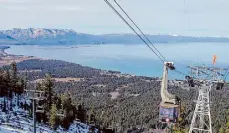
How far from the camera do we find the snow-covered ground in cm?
5372

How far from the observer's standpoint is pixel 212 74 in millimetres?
22469

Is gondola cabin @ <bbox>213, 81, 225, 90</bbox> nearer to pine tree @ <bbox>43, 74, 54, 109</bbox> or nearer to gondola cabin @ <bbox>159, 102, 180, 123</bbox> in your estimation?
gondola cabin @ <bbox>159, 102, 180, 123</bbox>

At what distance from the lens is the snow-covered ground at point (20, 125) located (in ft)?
176

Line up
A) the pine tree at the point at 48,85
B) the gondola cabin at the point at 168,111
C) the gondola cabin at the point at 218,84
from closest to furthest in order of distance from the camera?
the gondola cabin at the point at 168,111
the gondola cabin at the point at 218,84
the pine tree at the point at 48,85

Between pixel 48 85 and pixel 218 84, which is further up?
pixel 218 84

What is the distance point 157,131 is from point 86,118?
127 ft

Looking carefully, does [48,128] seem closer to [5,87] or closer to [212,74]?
[5,87]

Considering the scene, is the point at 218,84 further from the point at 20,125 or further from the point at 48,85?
the point at 48,85

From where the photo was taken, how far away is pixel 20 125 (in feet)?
190

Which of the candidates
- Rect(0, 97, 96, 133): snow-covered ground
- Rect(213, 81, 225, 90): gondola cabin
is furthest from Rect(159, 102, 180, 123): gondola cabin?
Rect(0, 97, 96, 133): snow-covered ground

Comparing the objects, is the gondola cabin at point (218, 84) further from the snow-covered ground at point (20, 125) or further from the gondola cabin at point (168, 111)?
the snow-covered ground at point (20, 125)

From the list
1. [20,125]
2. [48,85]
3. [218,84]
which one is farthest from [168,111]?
[48,85]

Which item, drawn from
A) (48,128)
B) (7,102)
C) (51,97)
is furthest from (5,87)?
(48,128)

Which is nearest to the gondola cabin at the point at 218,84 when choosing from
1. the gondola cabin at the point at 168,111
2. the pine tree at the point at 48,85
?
the gondola cabin at the point at 168,111
